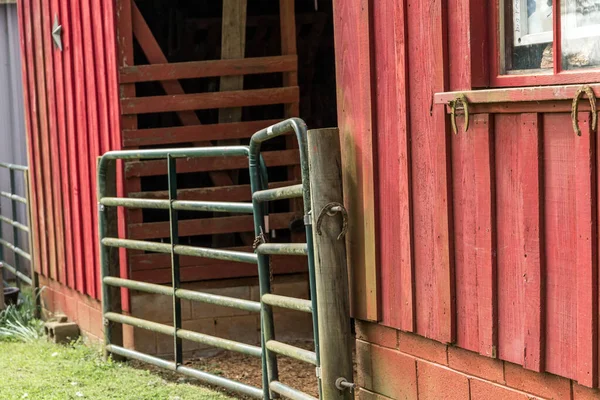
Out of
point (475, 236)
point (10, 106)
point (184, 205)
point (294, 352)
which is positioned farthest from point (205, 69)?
point (10, 106)

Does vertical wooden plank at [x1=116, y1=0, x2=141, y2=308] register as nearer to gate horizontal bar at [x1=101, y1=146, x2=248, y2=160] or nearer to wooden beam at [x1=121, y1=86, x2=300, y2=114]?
wooden beam at [x1=121, y1=86, x2=300, y2=114]

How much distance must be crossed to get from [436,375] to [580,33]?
1.69 m

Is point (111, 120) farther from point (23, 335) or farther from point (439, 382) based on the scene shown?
point (439, 382)

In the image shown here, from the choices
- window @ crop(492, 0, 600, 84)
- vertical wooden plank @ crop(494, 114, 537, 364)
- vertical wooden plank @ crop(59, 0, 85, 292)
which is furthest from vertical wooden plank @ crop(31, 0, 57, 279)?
window @ crop(492, 0, 600, 84)

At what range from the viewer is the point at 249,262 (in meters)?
5.91

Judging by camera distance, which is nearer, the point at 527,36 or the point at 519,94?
the point at 519,94

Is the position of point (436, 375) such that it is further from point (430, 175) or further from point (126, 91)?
point (126, 91)

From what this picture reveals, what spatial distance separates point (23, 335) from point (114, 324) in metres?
1.83

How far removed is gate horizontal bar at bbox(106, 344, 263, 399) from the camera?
234 inches

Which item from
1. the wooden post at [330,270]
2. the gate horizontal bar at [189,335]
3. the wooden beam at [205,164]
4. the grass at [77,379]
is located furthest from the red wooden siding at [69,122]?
the wooden post at [330,270]

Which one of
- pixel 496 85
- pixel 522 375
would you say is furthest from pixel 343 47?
pixel 522 375

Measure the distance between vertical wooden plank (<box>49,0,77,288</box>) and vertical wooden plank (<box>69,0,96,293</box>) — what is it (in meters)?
0.32

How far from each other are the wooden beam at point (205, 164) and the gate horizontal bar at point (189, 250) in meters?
0.56

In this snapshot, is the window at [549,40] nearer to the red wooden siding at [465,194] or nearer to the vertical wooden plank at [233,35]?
the red wooden siding at [465,194]
